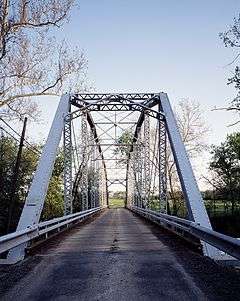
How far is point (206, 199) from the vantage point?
200 ft

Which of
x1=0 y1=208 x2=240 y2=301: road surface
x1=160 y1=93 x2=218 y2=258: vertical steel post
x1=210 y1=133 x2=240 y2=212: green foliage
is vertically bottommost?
x1=0 y1=208 x2=240 y2=301: road surface

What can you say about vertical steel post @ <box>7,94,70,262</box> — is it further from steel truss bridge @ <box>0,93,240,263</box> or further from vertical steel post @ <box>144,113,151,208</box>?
vertical steel post @ <box>144,113,151,208</box>

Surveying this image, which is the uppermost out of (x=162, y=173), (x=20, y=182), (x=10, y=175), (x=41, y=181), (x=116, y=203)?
(x=116, y=203)

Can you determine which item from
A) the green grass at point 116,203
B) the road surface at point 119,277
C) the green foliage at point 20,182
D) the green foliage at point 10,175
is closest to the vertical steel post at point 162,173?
the road surface at point 119,277

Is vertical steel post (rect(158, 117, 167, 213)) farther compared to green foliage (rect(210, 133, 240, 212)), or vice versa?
green foliage (rect(210, 133, 240, 212))

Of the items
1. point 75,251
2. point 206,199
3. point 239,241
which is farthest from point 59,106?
point 206,199

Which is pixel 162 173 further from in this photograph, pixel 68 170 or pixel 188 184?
pixel 188 184

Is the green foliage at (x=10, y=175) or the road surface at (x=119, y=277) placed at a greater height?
the green foliage at (x=10, y=175)

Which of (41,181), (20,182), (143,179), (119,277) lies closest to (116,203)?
(20,182)

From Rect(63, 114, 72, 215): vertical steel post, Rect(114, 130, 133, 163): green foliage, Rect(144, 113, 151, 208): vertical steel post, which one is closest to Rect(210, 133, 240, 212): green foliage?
Rect(114, 130, 133, 163): green foliage

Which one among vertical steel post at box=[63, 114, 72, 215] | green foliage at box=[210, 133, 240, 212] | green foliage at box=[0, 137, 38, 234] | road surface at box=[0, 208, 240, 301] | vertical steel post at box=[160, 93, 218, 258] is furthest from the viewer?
green foliage at box=[210, 133, 240, 212]

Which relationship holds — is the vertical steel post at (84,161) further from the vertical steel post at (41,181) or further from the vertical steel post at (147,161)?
the vertical steel post at (41,181)

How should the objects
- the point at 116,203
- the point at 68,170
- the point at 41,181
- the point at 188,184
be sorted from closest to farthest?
the point at 188,184, the point at 41,181, the point at 68,170, the point at 116,203

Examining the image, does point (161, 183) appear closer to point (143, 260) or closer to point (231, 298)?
point (143, 260)
